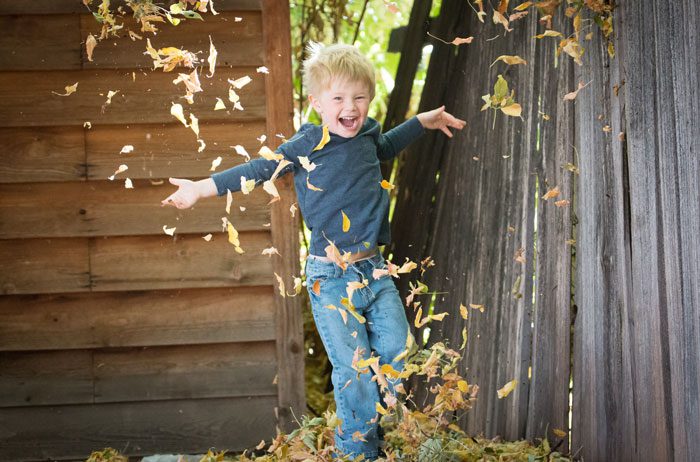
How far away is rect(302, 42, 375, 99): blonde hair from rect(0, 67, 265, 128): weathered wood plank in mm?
791

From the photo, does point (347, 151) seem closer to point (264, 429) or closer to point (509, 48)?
point (509, 48)

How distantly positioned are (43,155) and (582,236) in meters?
2.49

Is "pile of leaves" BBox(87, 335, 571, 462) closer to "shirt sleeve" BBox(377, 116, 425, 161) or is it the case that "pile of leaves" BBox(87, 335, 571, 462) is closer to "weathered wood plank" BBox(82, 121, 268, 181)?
"shirt sleeve" BBox(377, 116, 425, 161)

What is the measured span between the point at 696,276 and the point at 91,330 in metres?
2.99

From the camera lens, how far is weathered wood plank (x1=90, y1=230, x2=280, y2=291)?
4.45 m

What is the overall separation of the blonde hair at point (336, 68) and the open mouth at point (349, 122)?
12 centimetres

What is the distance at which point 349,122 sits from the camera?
3549 millimetres

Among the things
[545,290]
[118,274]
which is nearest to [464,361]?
[545,290]

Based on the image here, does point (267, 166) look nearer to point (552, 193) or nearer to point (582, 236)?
point (552, 193)

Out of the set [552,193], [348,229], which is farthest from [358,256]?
[552,193]

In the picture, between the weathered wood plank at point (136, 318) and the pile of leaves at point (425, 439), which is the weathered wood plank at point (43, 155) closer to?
the weathered wood plank at point (136, 318)

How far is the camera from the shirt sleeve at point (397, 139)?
12.5ft

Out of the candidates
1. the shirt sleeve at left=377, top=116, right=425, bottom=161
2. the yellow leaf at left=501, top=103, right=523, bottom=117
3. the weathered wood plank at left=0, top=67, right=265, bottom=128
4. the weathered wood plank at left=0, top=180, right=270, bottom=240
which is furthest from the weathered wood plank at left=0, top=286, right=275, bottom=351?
the yellow leaf at left=501, top=103, right=523, bottom=117

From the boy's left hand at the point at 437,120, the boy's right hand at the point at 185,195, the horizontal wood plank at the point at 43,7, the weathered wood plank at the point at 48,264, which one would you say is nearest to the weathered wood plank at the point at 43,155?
the weathered wood plank at the point at 48,264
